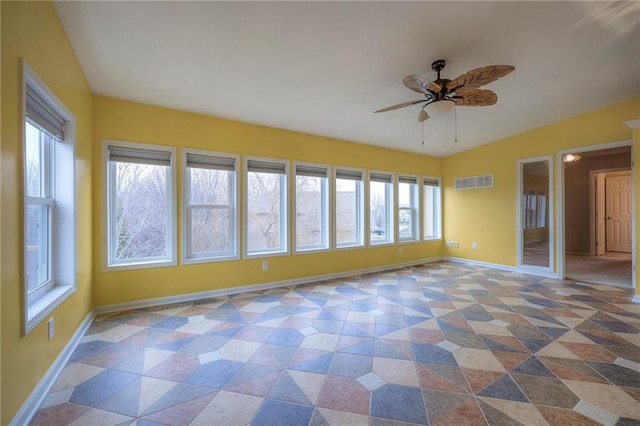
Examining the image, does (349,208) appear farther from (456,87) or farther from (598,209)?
(598,209)

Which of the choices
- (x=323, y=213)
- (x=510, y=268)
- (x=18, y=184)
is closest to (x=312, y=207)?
(x=323, y=213)

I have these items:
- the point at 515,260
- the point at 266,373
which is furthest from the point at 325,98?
the point at 515,260

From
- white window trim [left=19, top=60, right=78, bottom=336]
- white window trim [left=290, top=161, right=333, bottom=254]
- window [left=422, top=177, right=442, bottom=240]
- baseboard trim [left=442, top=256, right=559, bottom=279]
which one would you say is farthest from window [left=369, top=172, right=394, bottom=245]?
white window trim [left=19, top=60, right=78, bottom=336]

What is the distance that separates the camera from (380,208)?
5.77 meters

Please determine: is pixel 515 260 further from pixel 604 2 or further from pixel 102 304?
pixel 102 304

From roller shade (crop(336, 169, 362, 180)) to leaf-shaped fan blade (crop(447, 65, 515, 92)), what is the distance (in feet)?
8.63

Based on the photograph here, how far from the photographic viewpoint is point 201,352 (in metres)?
2.39

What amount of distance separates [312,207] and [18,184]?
3.63m

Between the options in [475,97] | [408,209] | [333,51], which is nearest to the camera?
[333,51]

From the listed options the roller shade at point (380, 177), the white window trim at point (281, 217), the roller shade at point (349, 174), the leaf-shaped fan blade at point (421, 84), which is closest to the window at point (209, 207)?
the white window trim at point (281, 217)

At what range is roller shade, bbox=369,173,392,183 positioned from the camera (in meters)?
5.49

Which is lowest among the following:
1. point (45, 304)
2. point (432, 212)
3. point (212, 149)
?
point (45, 304)

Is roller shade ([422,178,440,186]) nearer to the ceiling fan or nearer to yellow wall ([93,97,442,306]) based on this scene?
yellow wall ([93,97,442,306])

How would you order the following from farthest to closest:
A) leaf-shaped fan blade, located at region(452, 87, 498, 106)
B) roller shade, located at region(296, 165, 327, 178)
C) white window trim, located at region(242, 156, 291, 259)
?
roller shade, located at region(296, 165, 327, 178), white window trim, located at region(242, 156, 291, 259), leaf-shaped fan blade, located at region(452, 87, 498, 106)
